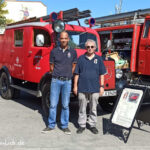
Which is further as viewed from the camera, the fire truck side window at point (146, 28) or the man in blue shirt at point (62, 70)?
the fire truck side window at point (146, 28)

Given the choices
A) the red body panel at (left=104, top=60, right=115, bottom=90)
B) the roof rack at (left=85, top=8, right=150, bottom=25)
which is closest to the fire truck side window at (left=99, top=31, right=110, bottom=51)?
the roof rack at (left=85, top=8, right=150, bottom=25)

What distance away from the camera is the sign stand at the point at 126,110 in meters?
4.25

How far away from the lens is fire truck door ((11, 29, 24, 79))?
20.9 feet

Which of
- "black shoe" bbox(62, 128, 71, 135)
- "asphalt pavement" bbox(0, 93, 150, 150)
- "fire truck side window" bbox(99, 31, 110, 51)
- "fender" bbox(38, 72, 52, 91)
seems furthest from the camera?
"fire truck side window" bbox(99, 31, 110, 51)

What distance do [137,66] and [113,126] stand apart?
3.53 meters

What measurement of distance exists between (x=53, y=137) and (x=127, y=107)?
1.55 meters

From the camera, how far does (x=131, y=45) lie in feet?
26.4

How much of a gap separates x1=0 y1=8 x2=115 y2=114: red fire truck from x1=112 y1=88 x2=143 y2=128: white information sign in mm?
554

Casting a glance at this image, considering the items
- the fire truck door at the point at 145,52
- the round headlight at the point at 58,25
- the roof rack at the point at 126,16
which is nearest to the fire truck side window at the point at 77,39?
the round headlight at the point at 58,25

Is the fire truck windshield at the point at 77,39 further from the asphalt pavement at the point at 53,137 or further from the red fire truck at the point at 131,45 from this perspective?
the asphalt pavement at the point at 53,137

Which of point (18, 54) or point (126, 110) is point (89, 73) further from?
point (18, 54)

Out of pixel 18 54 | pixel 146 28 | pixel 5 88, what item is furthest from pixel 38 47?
pixel 146 28

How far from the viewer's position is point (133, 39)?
7.84m

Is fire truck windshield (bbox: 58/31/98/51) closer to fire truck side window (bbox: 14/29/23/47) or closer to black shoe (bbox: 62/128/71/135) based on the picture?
fire truck side window (bbox: 14/29/23/47)
